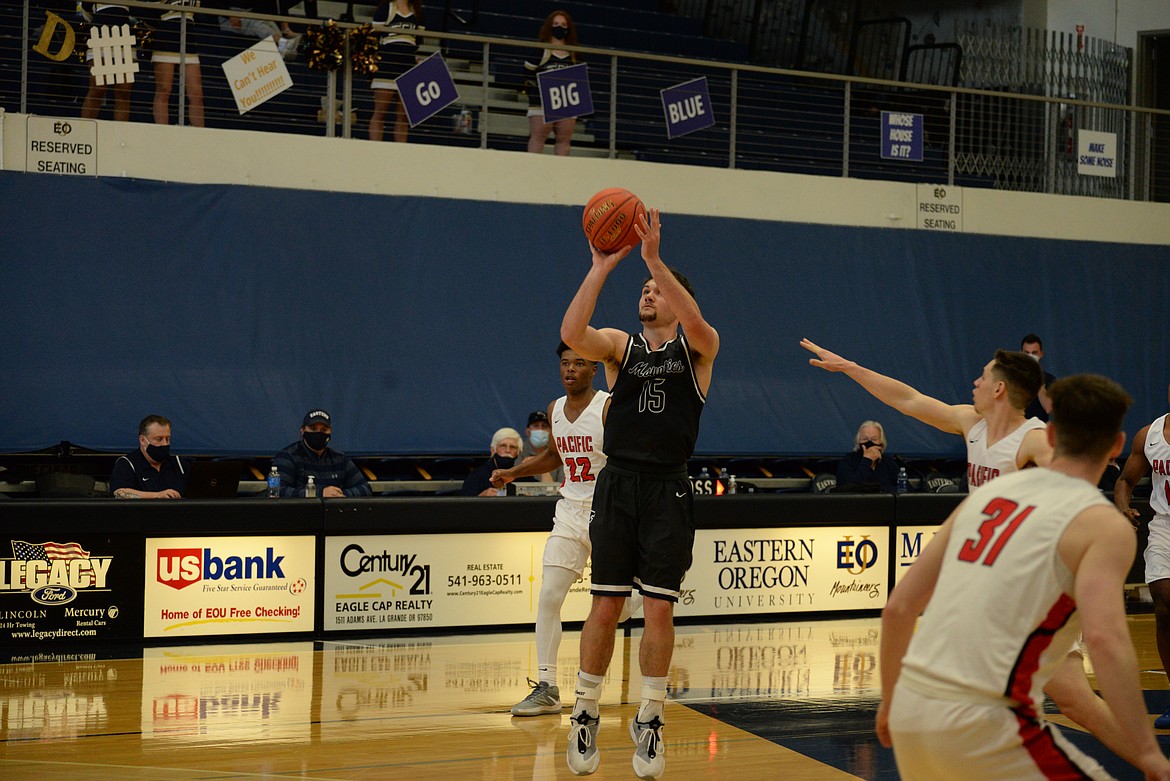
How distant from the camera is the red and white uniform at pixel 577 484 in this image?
6898 mm

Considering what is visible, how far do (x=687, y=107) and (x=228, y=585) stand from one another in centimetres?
680

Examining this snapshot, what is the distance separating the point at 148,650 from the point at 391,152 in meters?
5.16

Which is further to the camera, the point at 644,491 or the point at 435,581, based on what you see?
the point at 435,581

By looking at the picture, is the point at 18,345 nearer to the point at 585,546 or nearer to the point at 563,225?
the point at 563,225

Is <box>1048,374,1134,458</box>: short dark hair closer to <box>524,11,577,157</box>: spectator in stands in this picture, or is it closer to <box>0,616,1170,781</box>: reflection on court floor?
<box>0,616,1170,781</box>: reflection on court floor

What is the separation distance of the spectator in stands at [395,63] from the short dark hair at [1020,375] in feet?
25.0

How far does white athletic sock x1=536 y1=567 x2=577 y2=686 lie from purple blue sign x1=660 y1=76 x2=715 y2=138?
6721 mm

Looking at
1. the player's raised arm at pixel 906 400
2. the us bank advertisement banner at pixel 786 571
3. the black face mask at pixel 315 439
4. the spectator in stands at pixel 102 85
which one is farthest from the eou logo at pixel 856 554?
the spectator in stands at pixel 102 85

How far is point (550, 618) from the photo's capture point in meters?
6.85

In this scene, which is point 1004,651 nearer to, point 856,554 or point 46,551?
point 46,551

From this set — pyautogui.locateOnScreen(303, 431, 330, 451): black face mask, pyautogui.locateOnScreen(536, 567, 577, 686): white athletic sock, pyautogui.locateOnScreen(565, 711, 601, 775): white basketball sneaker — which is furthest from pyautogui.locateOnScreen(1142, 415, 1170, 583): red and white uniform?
pyautogui.locateOnScreen(303, 431, 330, 451): black face mask

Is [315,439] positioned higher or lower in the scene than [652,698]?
higher

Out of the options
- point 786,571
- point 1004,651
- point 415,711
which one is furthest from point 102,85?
point 1004,651

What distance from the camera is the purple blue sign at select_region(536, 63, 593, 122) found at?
11.9 m
